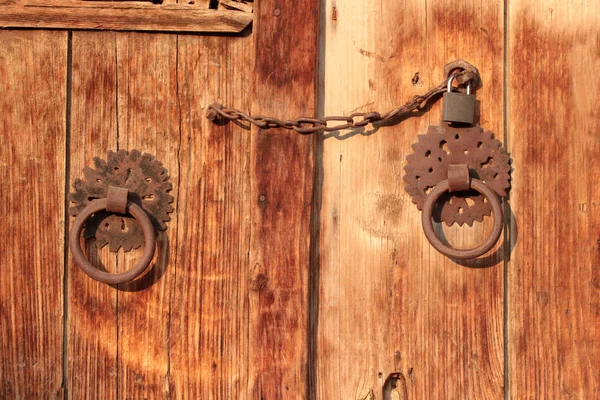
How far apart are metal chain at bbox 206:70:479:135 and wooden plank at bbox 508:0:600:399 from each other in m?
0.14

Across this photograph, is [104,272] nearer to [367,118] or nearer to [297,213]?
[297,213]

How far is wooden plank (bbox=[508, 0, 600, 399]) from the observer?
1336mm

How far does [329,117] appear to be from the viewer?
1.32 metres

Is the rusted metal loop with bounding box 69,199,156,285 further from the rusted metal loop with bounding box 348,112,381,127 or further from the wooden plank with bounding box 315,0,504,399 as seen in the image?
the rusted metal loop with bounding box 348,112,381,127

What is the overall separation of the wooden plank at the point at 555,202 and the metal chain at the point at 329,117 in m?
0.14

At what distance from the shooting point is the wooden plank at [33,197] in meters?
1.39

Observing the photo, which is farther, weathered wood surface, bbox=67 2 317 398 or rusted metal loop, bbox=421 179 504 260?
weathered wood surface, bbox=67 2 317 398

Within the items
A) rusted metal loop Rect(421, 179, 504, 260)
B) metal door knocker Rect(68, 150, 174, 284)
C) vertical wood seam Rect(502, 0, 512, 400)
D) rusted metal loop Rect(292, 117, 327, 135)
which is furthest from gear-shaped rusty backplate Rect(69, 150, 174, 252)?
vertical wood seam Rect(502, 0, 512, 400)

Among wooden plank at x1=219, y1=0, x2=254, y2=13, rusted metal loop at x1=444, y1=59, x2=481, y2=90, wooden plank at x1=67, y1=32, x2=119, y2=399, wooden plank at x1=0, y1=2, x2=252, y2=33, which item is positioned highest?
wooden plank at x1=219, y1=0, x2=254, y2=13

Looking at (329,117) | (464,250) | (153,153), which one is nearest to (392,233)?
(464,250)

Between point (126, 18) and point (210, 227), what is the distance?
453mm

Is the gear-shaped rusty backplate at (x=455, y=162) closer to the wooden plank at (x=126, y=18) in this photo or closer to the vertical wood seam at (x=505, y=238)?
the vertical wood seam at (x=505, y=238)

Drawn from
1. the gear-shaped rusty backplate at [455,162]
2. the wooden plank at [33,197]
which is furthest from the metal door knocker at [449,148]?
the wooden plank at [33,197]

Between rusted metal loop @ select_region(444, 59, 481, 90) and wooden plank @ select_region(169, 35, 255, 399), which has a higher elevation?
rusted metal loop @ select_region(444, 59, 481, 90)
